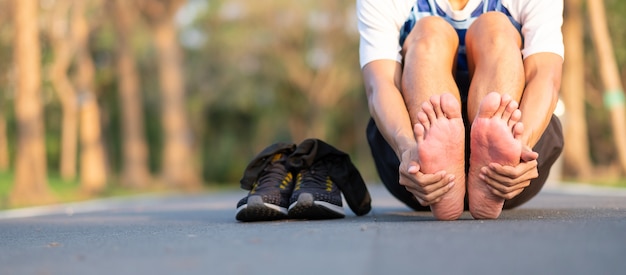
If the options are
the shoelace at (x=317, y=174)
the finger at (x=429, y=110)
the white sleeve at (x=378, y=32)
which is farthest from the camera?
the shoelace at (x=317, y=174)

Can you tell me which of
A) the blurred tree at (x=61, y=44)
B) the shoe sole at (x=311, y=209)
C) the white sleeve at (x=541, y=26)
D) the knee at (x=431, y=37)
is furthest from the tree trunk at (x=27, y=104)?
the white sleeve at (x=541, y=26)

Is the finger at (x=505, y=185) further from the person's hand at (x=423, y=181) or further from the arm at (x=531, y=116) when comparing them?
the person's hand at (x=423, y=181)

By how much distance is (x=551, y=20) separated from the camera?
4660 mm

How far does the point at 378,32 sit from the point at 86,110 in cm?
1934

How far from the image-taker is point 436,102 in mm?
3920

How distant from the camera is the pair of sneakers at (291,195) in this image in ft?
15.9

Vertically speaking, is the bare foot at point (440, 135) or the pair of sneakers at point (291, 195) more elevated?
the bare foot at point (440, 135)

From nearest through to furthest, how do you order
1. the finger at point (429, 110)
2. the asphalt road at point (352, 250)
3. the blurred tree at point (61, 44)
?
the asphalt road at point (352, 250) < the finger at point (429, 110) < the blurred tree at point (61, 44)

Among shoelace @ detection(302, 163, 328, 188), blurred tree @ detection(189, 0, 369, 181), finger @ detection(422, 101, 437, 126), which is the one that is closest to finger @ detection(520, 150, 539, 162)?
finger @ detection(422, 101, 437, 126)

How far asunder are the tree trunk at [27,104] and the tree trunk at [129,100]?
10.1 metres

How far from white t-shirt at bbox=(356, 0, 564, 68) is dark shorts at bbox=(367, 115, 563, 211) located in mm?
364

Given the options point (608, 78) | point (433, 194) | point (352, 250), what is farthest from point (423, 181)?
point (608, 78)

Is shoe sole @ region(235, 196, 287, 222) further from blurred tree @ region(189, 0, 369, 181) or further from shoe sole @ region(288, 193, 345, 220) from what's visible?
blurred tree @ region(189, 0, 369, 181)

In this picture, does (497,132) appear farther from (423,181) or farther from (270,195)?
(270,195)
